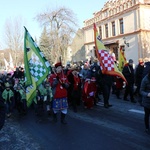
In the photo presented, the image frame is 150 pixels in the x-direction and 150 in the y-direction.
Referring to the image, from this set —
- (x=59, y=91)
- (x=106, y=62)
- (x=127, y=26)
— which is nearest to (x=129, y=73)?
(x=106, y=62)

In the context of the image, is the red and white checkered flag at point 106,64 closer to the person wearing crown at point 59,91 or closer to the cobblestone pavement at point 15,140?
the person wearing crown at point 59,91

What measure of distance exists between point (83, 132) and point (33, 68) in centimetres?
226

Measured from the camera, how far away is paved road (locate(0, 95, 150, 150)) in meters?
5.09

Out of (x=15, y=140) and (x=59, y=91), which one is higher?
(x=59, y=91)

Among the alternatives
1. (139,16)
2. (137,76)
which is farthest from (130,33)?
(137,76)

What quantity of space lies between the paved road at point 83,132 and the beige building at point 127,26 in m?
19.3

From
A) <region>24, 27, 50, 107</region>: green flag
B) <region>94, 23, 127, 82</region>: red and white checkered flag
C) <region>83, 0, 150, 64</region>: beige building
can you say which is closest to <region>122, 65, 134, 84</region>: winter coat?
<region>94, 23, 127, 82</region>: red and white checkered flag

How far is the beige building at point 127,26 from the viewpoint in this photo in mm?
26109

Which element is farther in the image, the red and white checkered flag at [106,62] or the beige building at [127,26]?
the beige building at [127,26]

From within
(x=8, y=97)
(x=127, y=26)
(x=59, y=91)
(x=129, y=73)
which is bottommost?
(x=8, y=97)

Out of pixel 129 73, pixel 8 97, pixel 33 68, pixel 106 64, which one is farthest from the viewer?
pixel 129 73

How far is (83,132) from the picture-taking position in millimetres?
5996

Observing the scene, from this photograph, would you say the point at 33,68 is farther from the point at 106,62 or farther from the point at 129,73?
the point at 129,73

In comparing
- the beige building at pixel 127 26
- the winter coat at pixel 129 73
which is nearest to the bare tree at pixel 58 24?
the beige building at pixel 127 26
